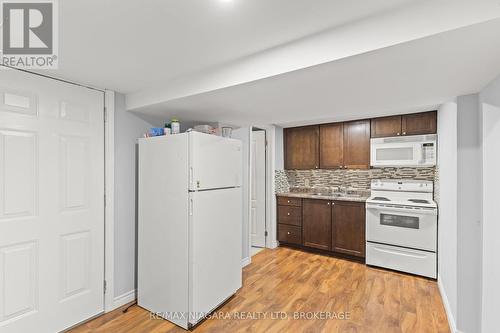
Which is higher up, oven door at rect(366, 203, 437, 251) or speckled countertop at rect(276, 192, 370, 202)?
speckled countertop at rect(276, 192, 370, 202)

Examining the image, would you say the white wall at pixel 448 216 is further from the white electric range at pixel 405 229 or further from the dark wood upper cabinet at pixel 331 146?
the dark wood upper cabinet at pixel 331 146

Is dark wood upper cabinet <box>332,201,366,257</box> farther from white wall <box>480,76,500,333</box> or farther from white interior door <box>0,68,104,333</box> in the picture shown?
white interior door <box>0,68,104,333</box>

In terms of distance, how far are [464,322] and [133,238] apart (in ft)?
9.91

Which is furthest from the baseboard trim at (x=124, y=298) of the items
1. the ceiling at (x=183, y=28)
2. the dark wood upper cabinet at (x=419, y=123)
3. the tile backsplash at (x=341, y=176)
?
the dark wood upper cabinet at (x=419, y=123)

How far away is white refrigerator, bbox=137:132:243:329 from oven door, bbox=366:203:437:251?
→ 1995 millimetres

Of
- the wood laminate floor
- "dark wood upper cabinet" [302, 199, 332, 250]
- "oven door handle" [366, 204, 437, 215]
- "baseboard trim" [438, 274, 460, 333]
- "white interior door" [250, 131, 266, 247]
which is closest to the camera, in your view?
"baseboard trim" [438, 274, 460, 333]

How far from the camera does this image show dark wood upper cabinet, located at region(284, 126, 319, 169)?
417cm

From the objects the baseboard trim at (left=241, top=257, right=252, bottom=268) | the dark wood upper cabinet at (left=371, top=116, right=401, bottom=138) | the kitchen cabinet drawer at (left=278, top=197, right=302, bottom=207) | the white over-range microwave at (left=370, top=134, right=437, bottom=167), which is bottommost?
the baseboard trim at (left=241, top=257, right=252, bottom=268)

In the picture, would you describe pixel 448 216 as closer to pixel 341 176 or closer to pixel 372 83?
pixel 372 83

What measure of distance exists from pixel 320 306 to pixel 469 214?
153cm

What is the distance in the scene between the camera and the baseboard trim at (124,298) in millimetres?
2457

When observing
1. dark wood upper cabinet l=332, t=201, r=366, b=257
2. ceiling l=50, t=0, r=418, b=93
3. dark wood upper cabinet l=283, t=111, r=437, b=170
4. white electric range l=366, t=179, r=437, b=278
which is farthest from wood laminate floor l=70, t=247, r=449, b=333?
ceiling l=50, t=0, r=418, b=93

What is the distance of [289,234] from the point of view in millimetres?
4199

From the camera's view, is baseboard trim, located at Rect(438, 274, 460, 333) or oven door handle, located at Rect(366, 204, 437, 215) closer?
baseboard trim, located at Rect(438, 274, 460, 333)
